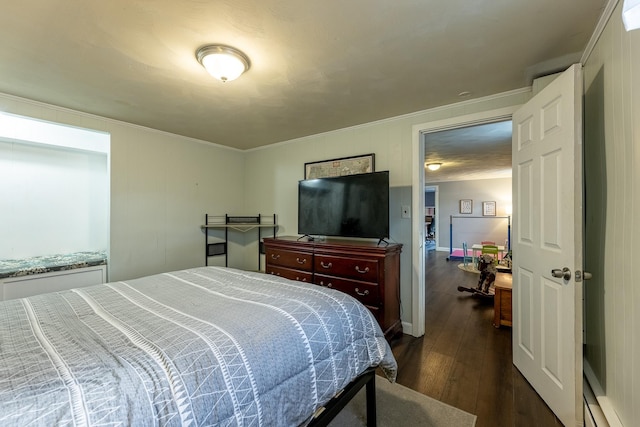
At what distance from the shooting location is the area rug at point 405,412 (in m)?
1.70

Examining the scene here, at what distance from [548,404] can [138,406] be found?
236cm

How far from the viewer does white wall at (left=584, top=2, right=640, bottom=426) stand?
1239mm

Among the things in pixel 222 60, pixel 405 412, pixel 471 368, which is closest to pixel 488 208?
pixel 471 368

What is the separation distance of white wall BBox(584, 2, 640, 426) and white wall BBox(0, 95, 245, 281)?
4079 millimetres

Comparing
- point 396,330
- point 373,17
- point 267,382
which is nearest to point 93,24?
point 373,17

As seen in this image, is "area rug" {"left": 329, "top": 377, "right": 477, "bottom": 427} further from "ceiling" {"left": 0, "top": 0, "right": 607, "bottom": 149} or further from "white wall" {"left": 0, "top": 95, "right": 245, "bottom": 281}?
"white wall" {"left": 0, "top": 95, "right": 245, "bottom": 281}

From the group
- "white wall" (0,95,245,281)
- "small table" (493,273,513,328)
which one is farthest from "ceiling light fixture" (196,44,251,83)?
"small table" (493,273,513,328)

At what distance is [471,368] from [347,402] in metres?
1.50

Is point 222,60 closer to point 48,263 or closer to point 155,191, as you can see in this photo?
point 155,191

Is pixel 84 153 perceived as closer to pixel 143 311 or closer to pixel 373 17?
pixel 143 311

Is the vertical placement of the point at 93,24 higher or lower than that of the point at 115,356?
higher

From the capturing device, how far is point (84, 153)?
Answer: 332 centimetres

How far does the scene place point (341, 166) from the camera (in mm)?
3430

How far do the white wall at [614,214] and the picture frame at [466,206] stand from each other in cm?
682
